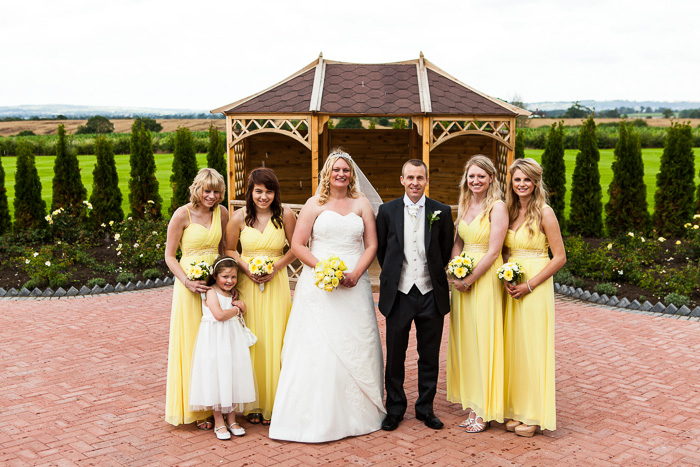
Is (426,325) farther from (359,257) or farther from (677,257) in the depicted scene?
(677,257)

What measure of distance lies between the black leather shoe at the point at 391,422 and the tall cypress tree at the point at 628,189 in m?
9.30

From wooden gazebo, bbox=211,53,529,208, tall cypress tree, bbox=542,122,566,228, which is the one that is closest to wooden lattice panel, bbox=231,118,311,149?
wooden gazebo, bbox=211,53,529,208

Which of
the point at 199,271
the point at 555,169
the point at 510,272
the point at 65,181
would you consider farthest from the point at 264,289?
the point at 555,169

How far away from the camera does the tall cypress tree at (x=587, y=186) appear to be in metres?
13.1

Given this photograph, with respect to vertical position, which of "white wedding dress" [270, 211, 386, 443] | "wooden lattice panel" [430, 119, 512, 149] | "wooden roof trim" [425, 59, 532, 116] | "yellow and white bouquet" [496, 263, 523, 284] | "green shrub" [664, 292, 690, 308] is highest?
"wooden roof trim" [425, 59, 532, 116]

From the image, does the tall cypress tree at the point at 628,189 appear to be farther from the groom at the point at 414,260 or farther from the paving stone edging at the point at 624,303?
the groom at the point at 414,260

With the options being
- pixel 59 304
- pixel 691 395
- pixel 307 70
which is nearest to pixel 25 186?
pixel 59 304

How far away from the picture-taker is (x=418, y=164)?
4953 mm

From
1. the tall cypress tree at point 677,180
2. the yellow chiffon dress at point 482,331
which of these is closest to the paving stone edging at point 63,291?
the yellow chiffon dress at point 482,331

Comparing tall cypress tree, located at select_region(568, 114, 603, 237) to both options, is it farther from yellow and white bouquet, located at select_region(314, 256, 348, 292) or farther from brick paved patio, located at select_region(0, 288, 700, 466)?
Answer: yellow and white bouquet, located at select_region(314, 256, 348, 292)

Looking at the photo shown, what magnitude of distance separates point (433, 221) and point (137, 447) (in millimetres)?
2831

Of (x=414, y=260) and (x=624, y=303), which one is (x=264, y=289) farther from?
(x=624, y=303)

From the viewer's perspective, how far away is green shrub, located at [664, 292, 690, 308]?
347 inches

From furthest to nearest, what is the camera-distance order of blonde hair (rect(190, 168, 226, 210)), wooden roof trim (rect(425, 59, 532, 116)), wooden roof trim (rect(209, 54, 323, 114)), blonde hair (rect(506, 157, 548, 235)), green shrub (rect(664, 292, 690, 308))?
wooden roof trim (rect(209, 54, 323, 114)) → wooden roof trim (rect(425, 59, 532, 116)) → green shrub (rect(664, 292, 690, 308)) → blonde hair (rect(190, 168, 226, 210)) → blonde hair (rect(506, 157, 548, 235))
